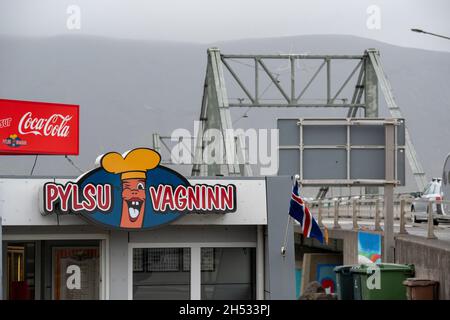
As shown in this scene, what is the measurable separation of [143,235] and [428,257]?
634 centimetres

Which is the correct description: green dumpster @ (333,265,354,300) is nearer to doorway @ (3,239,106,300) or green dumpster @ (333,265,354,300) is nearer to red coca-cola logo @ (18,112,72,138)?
doorway @ (3,239,106,300)

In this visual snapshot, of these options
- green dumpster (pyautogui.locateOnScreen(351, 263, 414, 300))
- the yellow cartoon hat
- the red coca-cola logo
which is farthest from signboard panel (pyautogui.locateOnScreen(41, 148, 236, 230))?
the red coca-cola logo

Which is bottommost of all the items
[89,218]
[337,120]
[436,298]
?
[436,298]

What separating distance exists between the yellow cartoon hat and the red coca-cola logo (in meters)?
8.32

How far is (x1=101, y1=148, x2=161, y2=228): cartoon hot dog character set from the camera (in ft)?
72.4

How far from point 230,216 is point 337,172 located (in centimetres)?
313

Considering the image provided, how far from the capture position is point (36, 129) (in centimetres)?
3031

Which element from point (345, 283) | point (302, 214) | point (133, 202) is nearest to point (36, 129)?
point (133, 202)

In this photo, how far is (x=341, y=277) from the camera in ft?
72.4

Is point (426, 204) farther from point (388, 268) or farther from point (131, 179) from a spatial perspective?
point (388, 268)

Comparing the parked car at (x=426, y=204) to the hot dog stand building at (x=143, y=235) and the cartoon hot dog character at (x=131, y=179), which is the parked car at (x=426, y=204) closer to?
the hot dog stand building at (x=143, y=235)

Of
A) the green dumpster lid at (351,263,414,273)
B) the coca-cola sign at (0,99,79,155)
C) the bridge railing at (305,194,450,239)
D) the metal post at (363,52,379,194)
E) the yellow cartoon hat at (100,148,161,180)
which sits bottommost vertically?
the green dumpster lid at (351,263,414,273)
